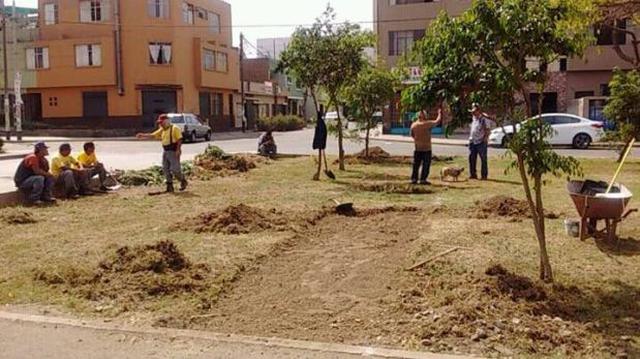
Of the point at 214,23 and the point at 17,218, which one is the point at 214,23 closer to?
the point at 214,23

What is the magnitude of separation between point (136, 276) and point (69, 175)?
7.30 m

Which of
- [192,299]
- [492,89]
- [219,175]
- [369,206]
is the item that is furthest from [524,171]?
[219,175]

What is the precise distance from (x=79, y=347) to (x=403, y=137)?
1443 inches

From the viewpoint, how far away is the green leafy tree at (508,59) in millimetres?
5766

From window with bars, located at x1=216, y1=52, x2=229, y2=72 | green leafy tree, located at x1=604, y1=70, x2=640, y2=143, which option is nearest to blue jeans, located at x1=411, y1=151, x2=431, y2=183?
green leafy tree, located at x1=604, y1=70, x2=640, y2=143

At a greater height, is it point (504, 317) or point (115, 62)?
point (115, 62)

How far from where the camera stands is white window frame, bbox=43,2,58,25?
50.5 m

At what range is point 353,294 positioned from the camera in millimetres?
6305

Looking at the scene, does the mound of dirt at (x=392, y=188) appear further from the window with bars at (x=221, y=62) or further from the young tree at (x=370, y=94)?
the window with bars at (x=221, y=62)

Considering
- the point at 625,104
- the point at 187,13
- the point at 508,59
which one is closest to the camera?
the point at 508,59

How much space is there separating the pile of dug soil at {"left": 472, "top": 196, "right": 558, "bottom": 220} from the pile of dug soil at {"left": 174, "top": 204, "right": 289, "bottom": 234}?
2.95 metres

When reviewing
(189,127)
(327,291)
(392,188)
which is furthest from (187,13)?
(327,291)

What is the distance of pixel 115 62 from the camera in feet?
158

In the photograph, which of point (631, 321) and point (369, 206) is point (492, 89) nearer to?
point (631, 321)
